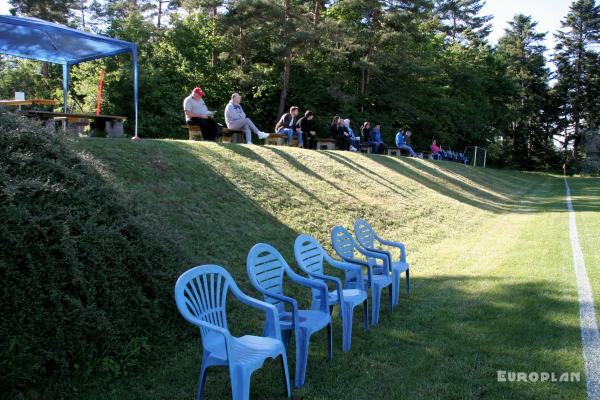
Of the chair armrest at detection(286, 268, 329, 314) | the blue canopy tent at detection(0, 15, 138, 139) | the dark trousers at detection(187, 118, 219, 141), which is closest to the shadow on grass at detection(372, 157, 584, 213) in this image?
the dark trousers at detection(187, 118, 219, 141)

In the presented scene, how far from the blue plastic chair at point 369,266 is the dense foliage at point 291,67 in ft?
67.6

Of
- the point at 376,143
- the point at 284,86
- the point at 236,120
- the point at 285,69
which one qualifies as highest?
the point at 285,69

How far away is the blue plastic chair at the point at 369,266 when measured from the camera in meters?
5.22

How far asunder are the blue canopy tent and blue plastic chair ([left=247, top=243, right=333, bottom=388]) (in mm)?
7099

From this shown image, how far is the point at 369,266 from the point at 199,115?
7452 millimetres

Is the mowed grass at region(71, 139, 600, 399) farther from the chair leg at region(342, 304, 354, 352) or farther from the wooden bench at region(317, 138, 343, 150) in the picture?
the wooden bench at region(317, 138, 343, 150)

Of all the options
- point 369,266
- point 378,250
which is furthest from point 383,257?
point 369,266

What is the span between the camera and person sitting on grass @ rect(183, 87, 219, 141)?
11.3 meters

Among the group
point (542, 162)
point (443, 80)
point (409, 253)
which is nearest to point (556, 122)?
point (542, 162)

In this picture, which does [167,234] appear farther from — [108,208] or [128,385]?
[128,385]

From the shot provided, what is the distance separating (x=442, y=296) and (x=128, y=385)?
404cm

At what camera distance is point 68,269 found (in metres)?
3.67

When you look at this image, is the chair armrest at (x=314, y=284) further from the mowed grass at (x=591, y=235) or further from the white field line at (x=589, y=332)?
the mowed grass at (x=591, y=235)

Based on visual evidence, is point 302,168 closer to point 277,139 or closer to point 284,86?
point 277,139
